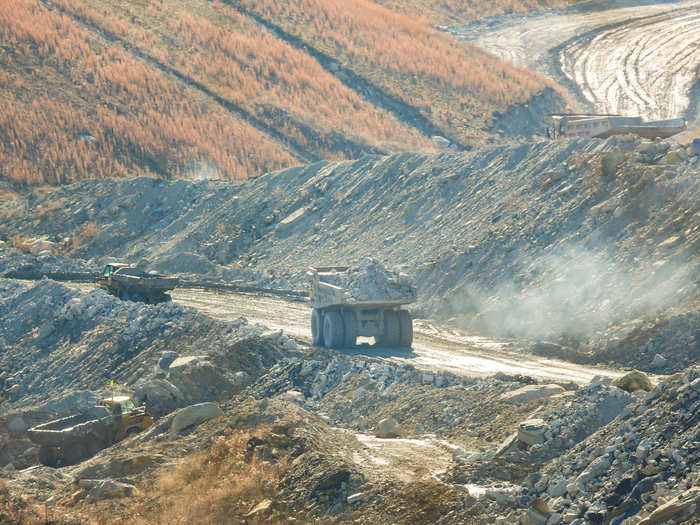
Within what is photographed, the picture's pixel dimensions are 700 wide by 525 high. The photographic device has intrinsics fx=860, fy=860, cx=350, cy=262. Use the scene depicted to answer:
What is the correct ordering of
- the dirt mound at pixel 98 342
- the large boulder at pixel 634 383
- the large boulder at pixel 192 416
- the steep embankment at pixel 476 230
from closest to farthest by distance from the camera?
1. the large boulder at pixel 634 383
2. the large boulder at pixel 192 416
3. the dirt mound at pixel 98 342
4. the steep embankment at pixel 476 230

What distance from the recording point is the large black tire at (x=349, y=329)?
2620 cm

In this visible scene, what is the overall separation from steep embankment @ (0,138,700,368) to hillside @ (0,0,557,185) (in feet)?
26.5

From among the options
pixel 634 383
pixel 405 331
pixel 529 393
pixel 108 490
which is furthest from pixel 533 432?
pixel 405 331

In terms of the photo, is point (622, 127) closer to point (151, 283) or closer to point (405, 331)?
point (405, 331)

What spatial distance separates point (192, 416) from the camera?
18438 millimetres

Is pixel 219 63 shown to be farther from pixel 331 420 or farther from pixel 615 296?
pixel 331 420

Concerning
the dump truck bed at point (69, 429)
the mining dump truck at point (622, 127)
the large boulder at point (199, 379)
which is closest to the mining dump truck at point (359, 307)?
the large boulder at point (199, 379)

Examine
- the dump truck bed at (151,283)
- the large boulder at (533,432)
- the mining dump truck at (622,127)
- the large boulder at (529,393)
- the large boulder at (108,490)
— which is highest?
the mining dump truck at (622,127)

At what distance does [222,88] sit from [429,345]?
50.0 meters

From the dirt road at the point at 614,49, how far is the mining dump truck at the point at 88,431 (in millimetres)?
58778

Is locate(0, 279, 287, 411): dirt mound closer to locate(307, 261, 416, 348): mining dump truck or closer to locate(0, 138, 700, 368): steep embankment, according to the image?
locate(307, 261, 416, 348): mining dump truck

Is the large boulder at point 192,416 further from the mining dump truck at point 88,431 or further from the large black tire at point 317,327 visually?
the large black tire at point 317,327

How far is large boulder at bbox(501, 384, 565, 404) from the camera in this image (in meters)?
18.5

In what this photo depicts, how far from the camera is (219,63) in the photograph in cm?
7581
